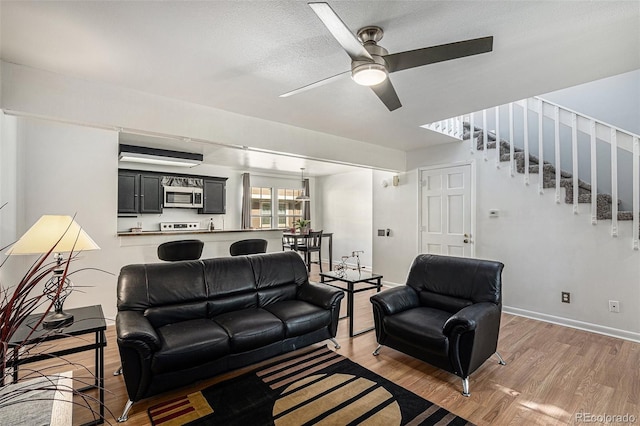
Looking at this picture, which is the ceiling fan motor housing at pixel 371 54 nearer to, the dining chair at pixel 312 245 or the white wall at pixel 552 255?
the white wall at pixel 552 255

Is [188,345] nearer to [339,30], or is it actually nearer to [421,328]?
[421,328]

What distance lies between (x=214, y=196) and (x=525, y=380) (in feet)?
21.0

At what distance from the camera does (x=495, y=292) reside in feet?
9.30

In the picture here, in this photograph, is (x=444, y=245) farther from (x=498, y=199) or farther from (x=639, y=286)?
(x=639, y=286)

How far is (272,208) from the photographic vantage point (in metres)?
8.43

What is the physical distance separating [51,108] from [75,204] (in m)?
1.44

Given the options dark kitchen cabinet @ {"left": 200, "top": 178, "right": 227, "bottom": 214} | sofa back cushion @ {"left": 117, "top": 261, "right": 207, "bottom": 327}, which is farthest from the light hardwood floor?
dark kitchen cabinet @ {"left": 200, "top": 178, "right": 227, "bottom": 214}

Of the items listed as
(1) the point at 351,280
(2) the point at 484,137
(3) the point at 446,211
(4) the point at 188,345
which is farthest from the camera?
(3) the point at 446,211

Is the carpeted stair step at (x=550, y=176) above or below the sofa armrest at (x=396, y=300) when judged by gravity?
above

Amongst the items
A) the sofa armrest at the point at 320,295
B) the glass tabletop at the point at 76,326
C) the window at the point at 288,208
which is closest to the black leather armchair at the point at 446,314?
the sofa armrest at the point at 320,295

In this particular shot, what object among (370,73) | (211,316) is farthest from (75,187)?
(370,73)

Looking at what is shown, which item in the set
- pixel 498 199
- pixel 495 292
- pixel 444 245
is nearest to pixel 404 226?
pixel 444 245

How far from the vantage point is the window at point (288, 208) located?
28.3 feet

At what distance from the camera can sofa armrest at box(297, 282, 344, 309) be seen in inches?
124
